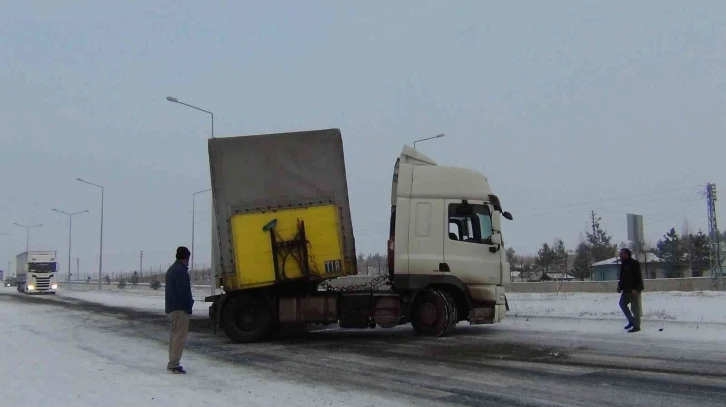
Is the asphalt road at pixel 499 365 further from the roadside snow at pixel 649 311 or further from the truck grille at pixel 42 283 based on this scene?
the truck grille at pixel 42 283

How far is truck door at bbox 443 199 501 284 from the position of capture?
40.9ft

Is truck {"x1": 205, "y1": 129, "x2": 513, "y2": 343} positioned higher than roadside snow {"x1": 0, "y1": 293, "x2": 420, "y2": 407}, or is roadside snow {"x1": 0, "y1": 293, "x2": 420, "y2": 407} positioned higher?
truck {"x1": 205, "y1": 129, "x2": 513, "y2": 343}

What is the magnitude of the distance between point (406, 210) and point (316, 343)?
3.23m

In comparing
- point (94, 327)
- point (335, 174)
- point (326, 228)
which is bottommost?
point (94, 327)

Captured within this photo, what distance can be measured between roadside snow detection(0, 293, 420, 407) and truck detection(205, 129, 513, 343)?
6.85 ft

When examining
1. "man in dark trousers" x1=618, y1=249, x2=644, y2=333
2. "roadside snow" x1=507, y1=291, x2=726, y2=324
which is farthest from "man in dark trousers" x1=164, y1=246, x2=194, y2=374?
"roadside snow" x1=507, y1=291, x2=726, y2=324

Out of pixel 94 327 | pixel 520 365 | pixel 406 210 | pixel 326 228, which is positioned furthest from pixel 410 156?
pixel 94 327

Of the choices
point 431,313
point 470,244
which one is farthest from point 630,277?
point 431,313

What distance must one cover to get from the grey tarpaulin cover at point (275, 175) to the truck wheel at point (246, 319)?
0.79m

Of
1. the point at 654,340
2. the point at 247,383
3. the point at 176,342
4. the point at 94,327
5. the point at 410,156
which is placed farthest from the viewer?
the point at 94,327

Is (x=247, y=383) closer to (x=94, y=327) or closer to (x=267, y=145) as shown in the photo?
(x=267, y=145)

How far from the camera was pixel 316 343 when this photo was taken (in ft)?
→ 40.8

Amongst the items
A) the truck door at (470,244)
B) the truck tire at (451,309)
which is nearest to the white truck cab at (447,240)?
the truck door at (470,244)

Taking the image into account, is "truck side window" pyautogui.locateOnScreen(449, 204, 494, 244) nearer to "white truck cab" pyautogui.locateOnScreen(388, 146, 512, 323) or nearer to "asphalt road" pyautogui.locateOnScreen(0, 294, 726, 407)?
"white truck cab" pyautogui.locateOnScreen(388, 146, 512, 323)
